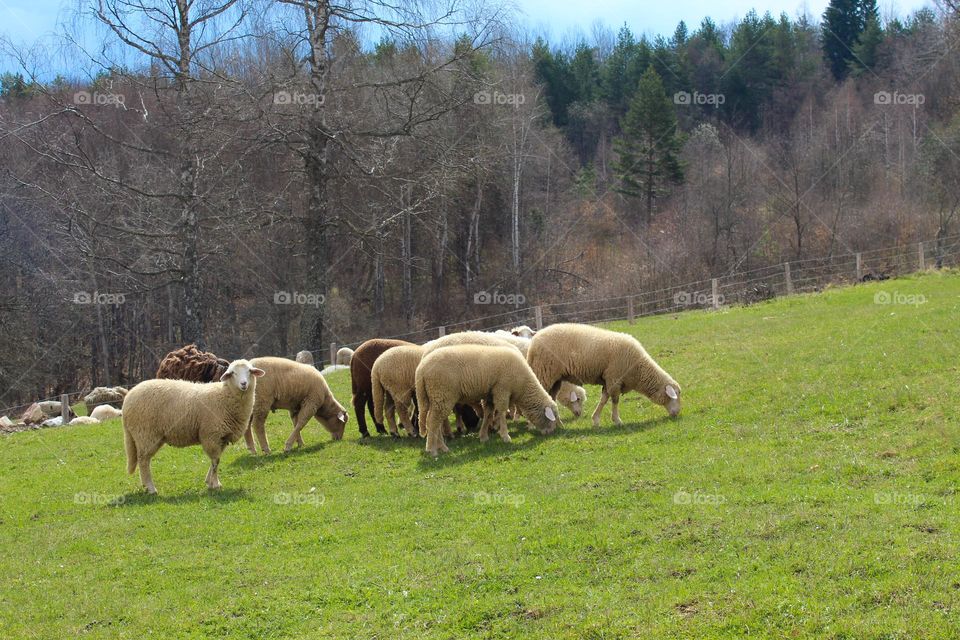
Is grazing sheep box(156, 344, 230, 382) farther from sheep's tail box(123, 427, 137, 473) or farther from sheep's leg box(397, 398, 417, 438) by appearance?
sheep's tail box(123, 427, 137, 473)

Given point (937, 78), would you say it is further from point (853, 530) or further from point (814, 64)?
point (853, 530)

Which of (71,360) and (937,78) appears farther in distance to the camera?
(937,78)

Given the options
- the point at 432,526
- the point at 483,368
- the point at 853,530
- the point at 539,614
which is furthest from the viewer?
the point at 483,368

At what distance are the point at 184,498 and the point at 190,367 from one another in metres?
6.32

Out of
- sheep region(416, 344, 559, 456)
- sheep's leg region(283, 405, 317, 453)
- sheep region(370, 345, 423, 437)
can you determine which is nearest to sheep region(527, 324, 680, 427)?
sheep region(416, 344, 559, 456)

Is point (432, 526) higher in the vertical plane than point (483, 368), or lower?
lower

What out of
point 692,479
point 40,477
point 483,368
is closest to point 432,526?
point 692,479

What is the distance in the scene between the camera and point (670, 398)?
546 inches

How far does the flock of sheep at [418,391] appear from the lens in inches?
466

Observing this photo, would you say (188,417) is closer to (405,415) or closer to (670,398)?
(405,415)

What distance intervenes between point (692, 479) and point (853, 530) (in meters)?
2.25

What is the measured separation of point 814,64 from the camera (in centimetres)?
7056

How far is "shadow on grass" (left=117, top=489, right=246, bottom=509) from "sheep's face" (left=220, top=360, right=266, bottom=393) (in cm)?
133

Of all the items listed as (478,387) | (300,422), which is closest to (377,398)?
(300,422)
